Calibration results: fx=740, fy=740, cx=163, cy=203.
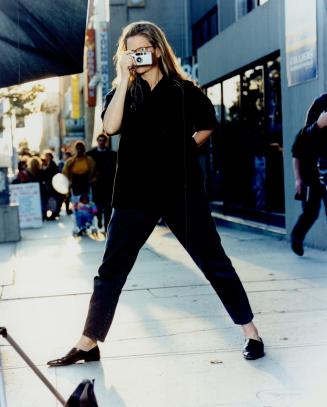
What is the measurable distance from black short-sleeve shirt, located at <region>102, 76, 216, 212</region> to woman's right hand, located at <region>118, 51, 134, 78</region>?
0.17m

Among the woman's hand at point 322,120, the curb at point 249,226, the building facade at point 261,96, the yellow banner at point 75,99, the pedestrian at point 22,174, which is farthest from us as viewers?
the yellow banner at point 75,99

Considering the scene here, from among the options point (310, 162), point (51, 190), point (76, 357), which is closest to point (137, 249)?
point (76, 357)

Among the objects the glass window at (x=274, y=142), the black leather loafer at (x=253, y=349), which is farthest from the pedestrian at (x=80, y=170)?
the black leather loafer at (x=253, y=349)

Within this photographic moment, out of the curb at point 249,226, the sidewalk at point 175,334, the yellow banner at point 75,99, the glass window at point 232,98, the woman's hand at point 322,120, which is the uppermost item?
the yellow banner at point 75,99

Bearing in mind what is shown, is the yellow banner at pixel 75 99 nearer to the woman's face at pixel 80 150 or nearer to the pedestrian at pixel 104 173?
the woman's face at pixel 80 150

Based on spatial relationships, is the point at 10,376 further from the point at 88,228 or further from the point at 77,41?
the point at 88,228

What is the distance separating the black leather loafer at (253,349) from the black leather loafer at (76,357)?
839mm

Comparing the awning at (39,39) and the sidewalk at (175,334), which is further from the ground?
the awning at (39,39)

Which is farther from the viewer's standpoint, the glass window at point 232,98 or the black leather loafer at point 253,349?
the glass window at point 232,98

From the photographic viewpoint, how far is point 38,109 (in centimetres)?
2464

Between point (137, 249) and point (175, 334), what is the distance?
937 mm

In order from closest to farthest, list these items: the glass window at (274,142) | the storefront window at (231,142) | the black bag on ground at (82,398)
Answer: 1. the black bag on ground at (82,398)
2. the glass window at (274,142)
3. the storefront window at (231,142)

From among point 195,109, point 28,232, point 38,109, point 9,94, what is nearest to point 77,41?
point 195,109

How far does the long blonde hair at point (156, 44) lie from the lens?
12.9ft
